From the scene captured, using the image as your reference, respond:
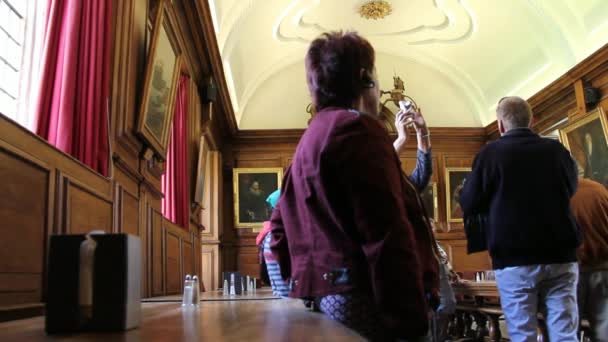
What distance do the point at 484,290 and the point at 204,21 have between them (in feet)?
13.2

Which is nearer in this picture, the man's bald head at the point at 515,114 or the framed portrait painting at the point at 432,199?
the man's bald head at the point at 515,114

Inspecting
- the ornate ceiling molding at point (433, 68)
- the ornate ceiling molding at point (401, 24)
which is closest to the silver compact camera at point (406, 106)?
the ornate ceiling molding at point (401, 24)

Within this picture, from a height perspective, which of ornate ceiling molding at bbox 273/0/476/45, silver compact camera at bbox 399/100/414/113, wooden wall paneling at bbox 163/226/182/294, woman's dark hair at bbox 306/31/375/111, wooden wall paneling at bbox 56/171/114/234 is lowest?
wooden wall paneling at bbox 163/226/182/294

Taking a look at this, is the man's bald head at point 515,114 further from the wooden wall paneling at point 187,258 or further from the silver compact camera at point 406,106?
the wooden wall paneling at point 187,258

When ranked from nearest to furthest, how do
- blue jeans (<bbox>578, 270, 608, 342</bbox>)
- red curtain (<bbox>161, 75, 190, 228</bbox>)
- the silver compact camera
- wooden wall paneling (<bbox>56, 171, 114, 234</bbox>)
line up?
the silver compact camera < wooden wall paneling (<bbox>56, 171, 114, 234</bbox>) < blue jeans (<bbox>578, 270, 608, 342</bbox>) < red curtain (<bbox>161, 75, 190, 228</bbox>)

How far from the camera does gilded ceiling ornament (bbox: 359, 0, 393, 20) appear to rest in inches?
404

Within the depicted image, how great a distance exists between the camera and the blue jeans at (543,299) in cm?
264

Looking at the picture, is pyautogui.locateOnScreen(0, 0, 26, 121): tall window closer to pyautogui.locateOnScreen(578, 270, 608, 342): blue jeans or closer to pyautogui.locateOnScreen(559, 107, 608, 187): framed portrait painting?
pyautogui.locateOnScreen(578, 270, 608, 342): blue jeans

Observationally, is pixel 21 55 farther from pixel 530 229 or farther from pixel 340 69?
pixel 530 229

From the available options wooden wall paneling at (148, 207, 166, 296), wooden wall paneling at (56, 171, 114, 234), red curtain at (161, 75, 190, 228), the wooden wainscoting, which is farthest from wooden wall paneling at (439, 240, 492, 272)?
wooden wall paneling at (56, 171, 114, 234)

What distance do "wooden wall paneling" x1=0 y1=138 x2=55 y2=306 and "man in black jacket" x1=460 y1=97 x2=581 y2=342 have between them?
1.96m

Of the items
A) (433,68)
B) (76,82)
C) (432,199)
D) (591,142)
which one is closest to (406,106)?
(76,82)

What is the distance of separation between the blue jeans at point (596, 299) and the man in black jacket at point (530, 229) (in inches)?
35.8

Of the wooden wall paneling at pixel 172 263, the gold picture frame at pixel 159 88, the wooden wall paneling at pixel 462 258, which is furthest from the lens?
the wooden wall paneling at pixel 462 258
